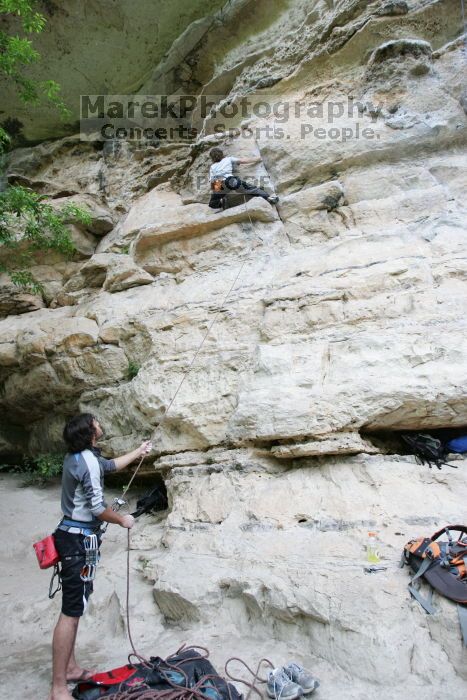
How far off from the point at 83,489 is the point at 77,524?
0.23 m

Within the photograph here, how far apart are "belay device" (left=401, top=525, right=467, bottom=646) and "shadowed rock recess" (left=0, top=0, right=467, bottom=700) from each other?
0.09 m

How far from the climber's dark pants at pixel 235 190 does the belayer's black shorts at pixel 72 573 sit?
5664 mm

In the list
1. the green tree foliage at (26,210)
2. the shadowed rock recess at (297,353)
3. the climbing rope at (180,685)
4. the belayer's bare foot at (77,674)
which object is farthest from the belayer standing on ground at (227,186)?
the belayer's bare foot at (77,674)

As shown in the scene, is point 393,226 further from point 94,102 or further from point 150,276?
point 94,102

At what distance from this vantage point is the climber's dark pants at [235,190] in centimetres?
702

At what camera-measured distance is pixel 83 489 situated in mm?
3102

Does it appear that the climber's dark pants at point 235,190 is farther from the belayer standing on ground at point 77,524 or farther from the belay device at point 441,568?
the belay device at point 441,568

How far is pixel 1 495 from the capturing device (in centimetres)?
729

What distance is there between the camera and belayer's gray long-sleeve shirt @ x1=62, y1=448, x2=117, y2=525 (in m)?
3.03

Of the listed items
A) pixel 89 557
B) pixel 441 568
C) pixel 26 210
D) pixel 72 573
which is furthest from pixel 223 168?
pixel 441 568

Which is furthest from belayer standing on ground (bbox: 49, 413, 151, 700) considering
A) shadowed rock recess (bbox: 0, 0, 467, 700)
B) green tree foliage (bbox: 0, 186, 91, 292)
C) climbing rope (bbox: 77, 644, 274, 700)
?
green tree foliage (bbox: 0, 186, 91, 292)

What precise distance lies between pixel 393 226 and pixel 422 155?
1.46 m

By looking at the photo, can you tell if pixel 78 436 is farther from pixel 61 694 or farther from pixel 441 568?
pixel 441 568

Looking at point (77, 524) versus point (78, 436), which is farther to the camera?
point (78, 436)
